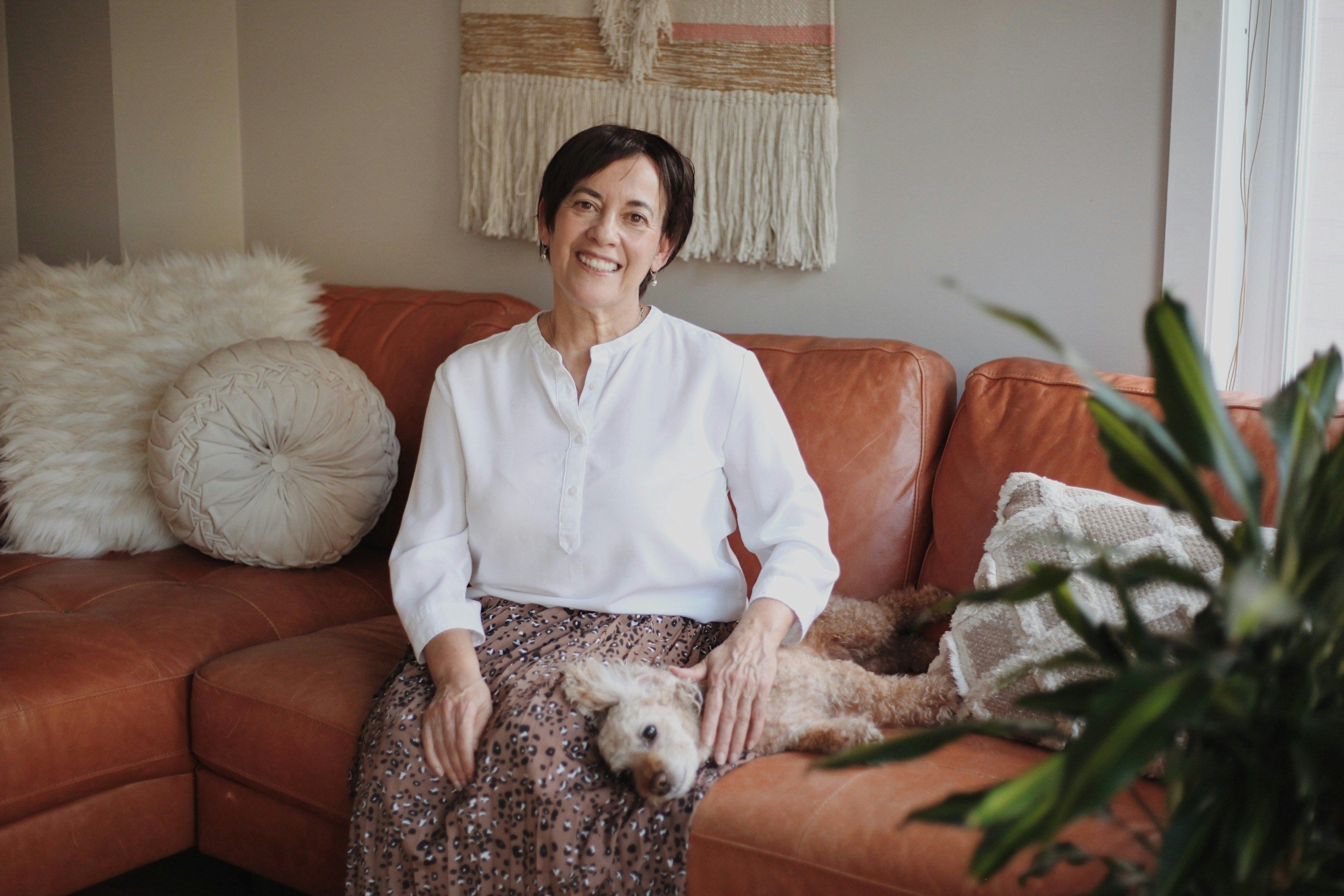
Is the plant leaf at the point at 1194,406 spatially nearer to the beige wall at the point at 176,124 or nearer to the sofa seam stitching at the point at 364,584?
the sofa seam stitching at the point at 364,584

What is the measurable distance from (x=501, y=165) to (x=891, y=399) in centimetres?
129

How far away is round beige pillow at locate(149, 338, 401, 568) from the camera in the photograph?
211 centimetres

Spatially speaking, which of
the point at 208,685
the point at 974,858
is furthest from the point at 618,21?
the point at 974,858

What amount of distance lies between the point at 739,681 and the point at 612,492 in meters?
0.35

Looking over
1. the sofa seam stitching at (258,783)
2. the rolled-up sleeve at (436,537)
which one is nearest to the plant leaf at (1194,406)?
the rolled-up sleeve at (436,537)

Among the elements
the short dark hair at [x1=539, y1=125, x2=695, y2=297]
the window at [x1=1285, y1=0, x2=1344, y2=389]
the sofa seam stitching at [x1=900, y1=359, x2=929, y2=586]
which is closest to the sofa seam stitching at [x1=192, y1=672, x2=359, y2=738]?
the short dark hair at [x1=539, y1=125, x2=695, y2=297]

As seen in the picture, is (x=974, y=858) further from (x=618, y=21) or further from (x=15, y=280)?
(x=15, y=280)

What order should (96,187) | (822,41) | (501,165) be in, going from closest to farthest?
1. (822,41)
2. (501,165)
3. (96,187)

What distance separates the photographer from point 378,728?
1.50 meters

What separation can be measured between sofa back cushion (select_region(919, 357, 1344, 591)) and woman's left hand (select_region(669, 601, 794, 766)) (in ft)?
1.38

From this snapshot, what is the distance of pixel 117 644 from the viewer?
5.72 feet

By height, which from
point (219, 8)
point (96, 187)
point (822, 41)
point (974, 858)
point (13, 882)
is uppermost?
point (219, 8)

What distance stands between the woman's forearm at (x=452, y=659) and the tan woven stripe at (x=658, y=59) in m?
1.40

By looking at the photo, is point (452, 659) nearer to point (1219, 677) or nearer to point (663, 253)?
point (663, 253)
